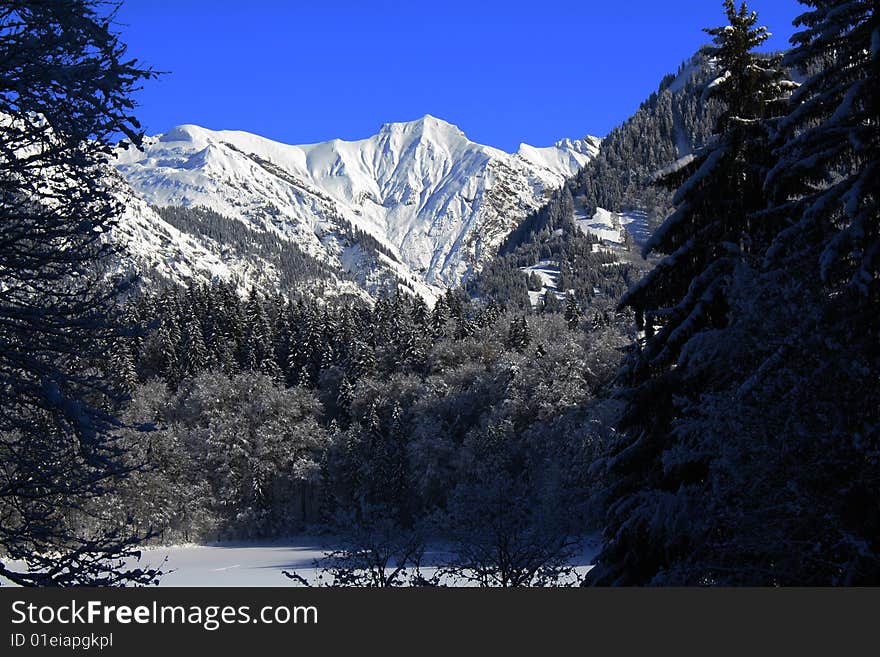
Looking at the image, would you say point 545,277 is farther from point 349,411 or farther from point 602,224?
point 349,411

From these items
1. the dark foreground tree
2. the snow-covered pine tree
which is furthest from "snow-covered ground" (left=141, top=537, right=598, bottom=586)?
the dark foreground tree

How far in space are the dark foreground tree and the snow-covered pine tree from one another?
7617mm

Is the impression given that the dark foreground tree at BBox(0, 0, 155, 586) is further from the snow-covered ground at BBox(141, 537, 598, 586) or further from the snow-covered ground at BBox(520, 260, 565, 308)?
the snow-covered ground at BBox(520, 260, 565, 308)

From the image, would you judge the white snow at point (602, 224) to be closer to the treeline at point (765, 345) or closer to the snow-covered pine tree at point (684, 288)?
the snow-covered pine tree at point (684, 288)

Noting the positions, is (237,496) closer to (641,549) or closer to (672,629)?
(641,549)

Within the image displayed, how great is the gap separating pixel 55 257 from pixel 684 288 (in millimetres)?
9338

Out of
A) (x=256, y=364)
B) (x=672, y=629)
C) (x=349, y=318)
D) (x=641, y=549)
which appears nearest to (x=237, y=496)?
(x=256, y=364)

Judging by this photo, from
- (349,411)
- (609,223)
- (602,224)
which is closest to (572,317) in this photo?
(349,411)

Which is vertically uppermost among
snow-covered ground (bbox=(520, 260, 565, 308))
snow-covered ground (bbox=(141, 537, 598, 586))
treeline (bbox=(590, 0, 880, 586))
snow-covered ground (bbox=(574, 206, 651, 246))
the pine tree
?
snow-covered ground (bbox=(574, 206, 651, 246))

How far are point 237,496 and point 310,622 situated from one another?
55742 mm

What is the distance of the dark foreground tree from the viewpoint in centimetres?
721

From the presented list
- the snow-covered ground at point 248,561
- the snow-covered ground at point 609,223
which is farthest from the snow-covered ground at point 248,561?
the snow-covered ground at point 609,223

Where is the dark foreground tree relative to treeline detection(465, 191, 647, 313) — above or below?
below

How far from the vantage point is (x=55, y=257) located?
24.4ft
